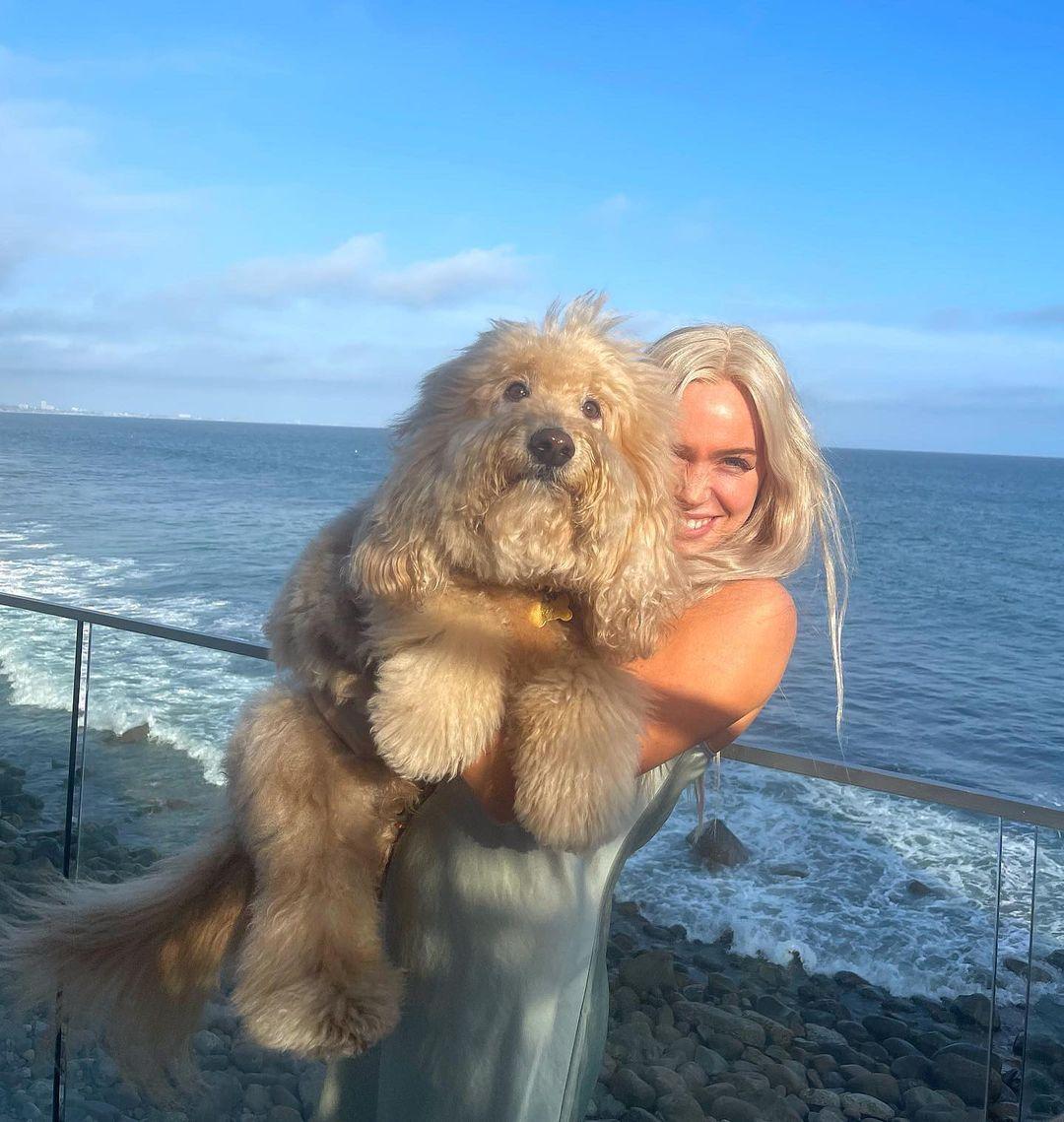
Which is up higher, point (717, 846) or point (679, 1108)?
point (717, 846)

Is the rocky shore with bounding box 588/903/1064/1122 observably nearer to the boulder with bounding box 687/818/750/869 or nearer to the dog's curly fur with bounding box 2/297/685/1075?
the boulder with bounding box 687/818/750/869

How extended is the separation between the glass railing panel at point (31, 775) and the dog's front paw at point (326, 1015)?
1.43 meters

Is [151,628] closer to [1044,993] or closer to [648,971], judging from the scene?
[648,971]

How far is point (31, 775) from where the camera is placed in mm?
3416

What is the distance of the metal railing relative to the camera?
200 centimetres

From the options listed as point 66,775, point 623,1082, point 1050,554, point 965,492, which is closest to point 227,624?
point 66,775

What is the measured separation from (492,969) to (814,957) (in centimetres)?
69

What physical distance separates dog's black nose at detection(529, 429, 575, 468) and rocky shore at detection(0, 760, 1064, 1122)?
39.6 inches

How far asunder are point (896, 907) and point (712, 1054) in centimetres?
50

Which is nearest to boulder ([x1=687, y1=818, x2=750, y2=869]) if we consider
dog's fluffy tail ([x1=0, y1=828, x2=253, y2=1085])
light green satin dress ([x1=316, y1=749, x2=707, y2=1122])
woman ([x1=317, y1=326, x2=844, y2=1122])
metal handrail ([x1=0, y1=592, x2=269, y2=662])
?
woman ([x1=317, y1=326, x2=844, y2=1122])

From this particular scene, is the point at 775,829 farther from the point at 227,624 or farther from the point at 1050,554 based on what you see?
the point at 1050,554

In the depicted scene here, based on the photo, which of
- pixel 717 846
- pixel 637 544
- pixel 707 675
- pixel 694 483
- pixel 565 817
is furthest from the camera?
pixel 694 483

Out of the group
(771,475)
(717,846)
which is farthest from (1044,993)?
(771,475)

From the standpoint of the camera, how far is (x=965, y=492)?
243ft
